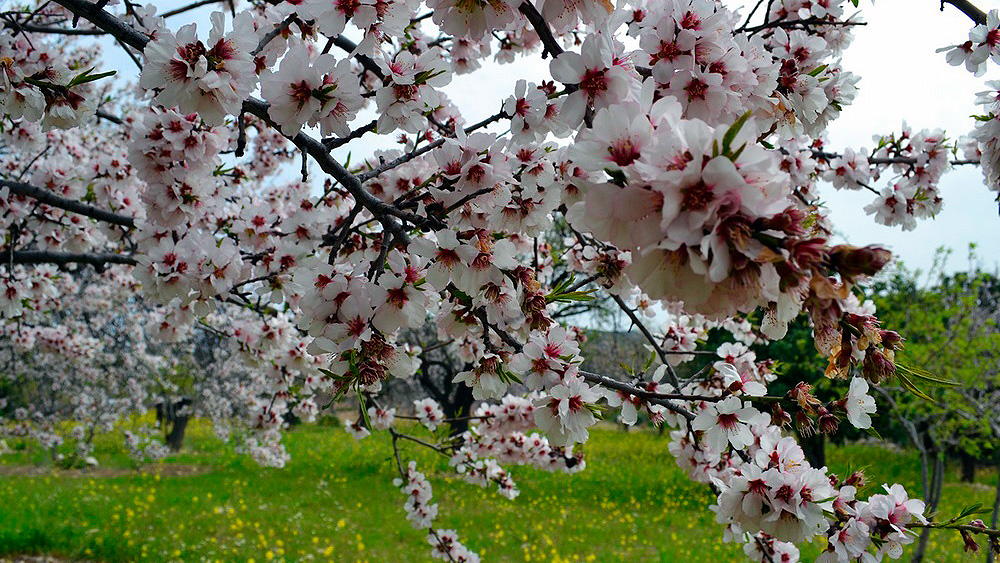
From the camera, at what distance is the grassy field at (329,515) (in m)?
6.39

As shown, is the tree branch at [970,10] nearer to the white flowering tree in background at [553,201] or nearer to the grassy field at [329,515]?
the white flowering tree in background at [553,201]

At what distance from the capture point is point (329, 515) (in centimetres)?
831

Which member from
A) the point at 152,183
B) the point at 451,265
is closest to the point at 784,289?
the point at 451,265

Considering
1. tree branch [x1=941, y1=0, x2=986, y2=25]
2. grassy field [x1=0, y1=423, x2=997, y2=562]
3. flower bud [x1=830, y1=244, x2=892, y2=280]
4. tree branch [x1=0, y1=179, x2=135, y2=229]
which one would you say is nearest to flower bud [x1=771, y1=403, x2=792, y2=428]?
flower bud [x1=830, y1=244, x2=892, y2=280]

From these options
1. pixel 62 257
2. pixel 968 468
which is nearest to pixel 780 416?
pixel 62 257

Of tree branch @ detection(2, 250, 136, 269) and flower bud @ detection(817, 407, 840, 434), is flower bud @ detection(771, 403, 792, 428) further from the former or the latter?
tree branch @ detection(2, 250, 136, 269)

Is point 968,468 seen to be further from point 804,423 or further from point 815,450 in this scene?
point 804,423

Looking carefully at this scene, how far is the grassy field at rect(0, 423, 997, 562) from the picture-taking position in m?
6.39

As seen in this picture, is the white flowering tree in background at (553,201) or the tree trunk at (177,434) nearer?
the white flowering tree in background at (553,201)

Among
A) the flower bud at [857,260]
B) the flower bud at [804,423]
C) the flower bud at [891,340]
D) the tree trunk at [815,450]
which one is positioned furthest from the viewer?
the tree trunk at [815,450]

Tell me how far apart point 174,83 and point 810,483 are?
193cm

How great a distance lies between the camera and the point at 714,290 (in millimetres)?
751

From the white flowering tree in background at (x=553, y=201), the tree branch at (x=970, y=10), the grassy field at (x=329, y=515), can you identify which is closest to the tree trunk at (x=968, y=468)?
the grassy field at (x=329, y=515)

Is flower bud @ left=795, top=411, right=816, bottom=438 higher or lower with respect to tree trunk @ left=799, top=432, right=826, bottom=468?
lower
